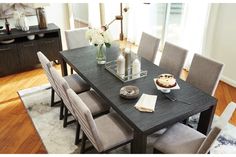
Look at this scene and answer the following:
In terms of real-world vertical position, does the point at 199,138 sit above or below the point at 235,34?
below

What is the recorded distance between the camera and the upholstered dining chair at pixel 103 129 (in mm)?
1916

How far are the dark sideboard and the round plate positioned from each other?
2.60 metres

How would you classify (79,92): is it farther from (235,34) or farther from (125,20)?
A: (125,20)

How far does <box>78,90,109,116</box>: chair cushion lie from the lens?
257cm

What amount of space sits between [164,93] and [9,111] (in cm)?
228

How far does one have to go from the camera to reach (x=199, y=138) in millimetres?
2100

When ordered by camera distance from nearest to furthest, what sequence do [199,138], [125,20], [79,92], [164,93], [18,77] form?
[199,138], [164,93], [79,92], [18,77], [125,20]

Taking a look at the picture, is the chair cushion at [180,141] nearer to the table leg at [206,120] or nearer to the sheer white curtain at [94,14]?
the table leg at [206,120]

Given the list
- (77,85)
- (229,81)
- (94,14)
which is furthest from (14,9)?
(229,81)

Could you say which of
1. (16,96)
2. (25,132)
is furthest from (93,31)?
(16,96)

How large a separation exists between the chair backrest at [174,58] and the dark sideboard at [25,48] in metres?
2.30

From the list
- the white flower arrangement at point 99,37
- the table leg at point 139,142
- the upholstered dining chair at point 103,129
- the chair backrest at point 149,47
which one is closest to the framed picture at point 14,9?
the white flower arrangement at point 99,37

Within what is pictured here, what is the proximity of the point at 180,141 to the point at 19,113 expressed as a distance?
2.28m

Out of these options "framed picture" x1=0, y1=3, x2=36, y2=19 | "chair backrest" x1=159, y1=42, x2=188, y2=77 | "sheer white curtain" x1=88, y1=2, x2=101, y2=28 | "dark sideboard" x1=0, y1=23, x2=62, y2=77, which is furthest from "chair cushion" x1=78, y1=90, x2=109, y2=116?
"sheer white curtain" x1=88, y1=2, x2=101, y2=28
